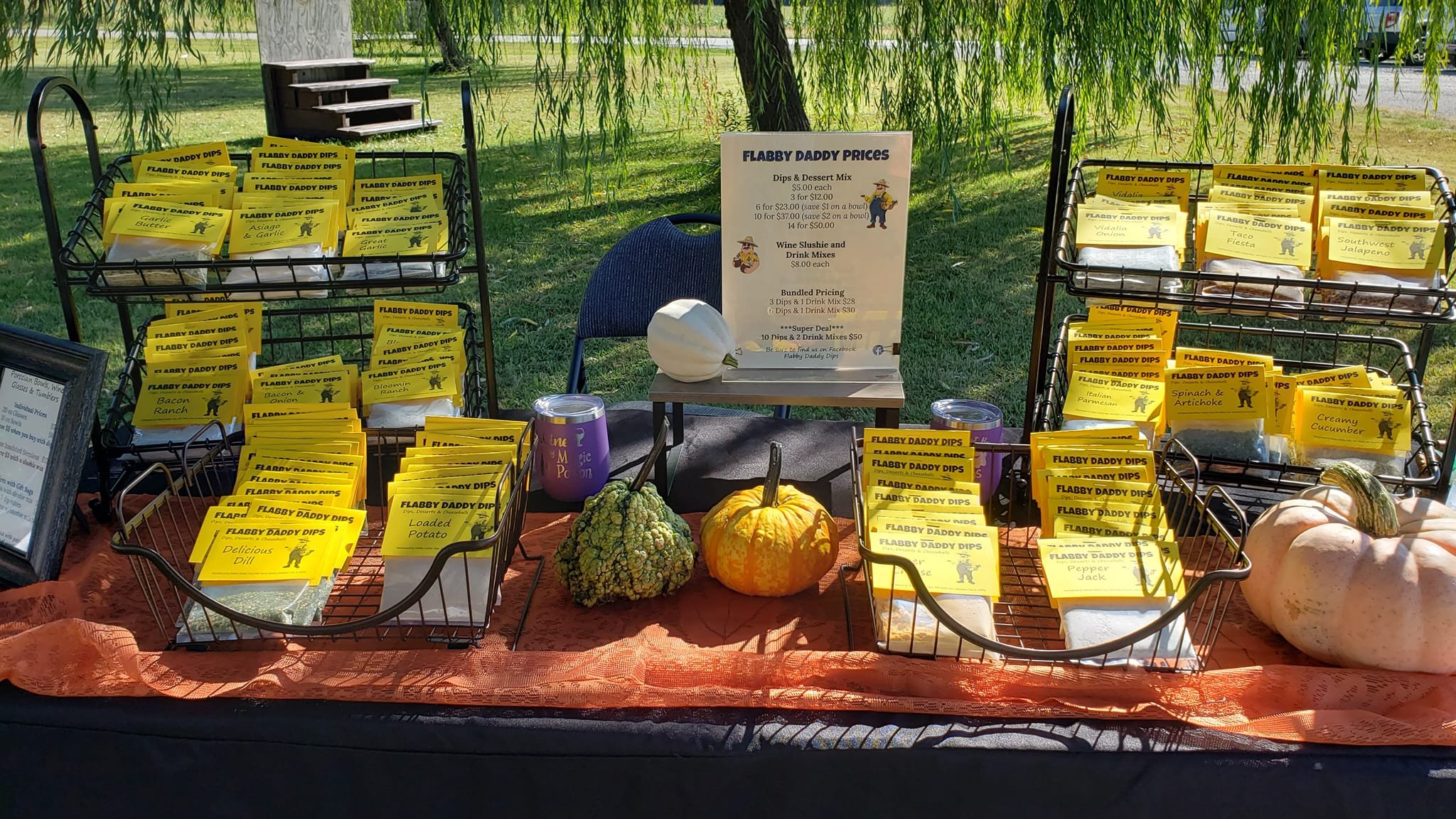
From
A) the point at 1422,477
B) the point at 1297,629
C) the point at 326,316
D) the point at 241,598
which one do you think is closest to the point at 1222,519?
the point at 1422,477

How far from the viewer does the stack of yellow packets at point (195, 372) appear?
1630 millimetres

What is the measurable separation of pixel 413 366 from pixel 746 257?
1.98ft

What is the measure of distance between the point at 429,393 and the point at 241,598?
1.63ft

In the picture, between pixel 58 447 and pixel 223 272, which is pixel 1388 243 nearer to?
pixel 223 272

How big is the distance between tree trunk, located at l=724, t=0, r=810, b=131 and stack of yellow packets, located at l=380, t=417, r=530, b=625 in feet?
4.07

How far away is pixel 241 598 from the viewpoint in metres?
1.25

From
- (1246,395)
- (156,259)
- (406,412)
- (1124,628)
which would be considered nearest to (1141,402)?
(1246,395)

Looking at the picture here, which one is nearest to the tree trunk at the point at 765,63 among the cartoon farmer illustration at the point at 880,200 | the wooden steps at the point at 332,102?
the cartoon farmer illustration at the point at 880,200

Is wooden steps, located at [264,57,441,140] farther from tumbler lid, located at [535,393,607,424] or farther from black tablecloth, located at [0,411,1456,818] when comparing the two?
black tablecloth, located at [0,411,1456,818]

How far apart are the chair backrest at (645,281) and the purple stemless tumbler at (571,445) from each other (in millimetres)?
782

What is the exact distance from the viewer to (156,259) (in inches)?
60.6

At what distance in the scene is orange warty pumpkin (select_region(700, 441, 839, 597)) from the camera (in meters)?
1.35

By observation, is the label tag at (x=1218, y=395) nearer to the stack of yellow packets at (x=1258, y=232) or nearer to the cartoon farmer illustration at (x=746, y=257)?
the stack of yellow packets at (x=1258, y=232)

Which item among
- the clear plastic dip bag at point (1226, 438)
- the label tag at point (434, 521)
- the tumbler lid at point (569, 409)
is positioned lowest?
the label tag at point (434, 521)
